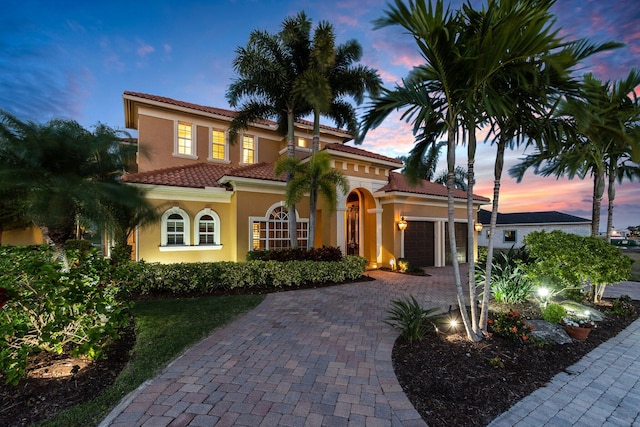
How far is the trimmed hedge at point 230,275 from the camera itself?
7.97m

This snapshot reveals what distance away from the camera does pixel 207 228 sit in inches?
461

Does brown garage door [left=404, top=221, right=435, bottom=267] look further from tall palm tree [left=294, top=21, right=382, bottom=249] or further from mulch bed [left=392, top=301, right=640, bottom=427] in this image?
mulch bed [left=392, top=301, right=640, bottom=427]

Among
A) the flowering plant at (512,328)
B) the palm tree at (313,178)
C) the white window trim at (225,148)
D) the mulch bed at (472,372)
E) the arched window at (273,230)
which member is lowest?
Result: the mulch bed at (472,372)

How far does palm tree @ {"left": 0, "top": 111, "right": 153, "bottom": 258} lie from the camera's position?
449cm

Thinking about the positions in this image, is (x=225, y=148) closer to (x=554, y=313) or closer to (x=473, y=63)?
(x=473, y=63)

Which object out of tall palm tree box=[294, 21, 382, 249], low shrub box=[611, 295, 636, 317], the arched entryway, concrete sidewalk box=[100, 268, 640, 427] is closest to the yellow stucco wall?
tall palm tree box=[294, 21, 382, 249]

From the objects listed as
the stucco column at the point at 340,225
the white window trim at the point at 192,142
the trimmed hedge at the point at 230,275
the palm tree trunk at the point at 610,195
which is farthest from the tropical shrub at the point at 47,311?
the palm tree trunk at the point at 610,195

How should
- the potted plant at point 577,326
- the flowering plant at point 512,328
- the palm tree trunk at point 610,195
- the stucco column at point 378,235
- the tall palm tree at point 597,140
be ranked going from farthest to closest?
the stucco column at point 378,235, the palm tree trunk at point 610,195, the potted plant at point 577,326, the tall palm tree at point 597,140, the flowering plant at point 512,328

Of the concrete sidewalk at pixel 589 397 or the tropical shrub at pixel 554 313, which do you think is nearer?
the concrete sidewalk at pixel 589 397

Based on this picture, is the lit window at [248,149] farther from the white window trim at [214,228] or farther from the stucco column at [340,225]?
the stucco column at [340,225]

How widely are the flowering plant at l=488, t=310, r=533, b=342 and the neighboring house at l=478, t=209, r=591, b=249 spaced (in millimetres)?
22753

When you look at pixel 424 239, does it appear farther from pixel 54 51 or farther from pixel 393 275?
pixel 54 51

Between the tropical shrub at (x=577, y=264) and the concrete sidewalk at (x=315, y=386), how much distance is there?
1146 millimetres

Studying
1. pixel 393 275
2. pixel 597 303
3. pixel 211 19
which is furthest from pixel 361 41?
pixel 597 303
